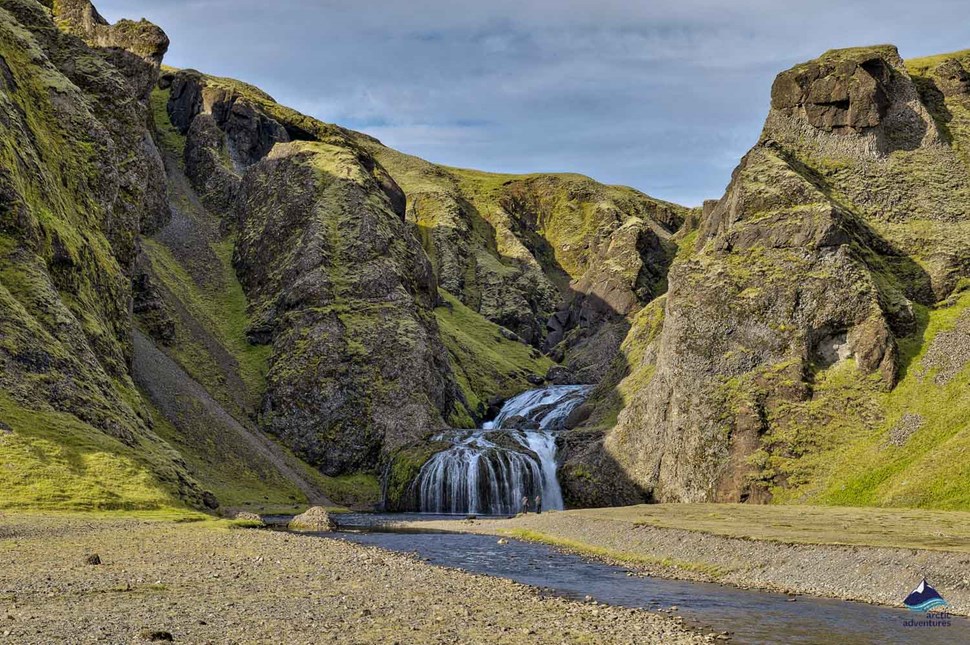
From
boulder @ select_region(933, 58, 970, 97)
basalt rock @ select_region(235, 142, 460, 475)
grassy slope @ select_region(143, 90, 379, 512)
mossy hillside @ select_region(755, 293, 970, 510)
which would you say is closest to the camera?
mossy hillside @ select_region(755, 293, 970, 510)

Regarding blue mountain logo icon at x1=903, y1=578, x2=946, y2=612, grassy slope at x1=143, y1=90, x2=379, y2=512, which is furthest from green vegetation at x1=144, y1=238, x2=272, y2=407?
blue mountain logo icon at x1=903, y1=578, x2=946, y2=612

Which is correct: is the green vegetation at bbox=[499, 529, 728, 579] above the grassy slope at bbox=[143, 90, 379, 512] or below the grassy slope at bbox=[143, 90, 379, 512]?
below

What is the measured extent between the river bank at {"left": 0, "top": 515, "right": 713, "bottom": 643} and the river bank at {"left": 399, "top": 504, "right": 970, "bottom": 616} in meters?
12.2

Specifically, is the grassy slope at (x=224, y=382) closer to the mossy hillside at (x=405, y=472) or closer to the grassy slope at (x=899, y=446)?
the mossy hillside at (x=405, y=472)

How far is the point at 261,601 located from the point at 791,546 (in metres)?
30.0

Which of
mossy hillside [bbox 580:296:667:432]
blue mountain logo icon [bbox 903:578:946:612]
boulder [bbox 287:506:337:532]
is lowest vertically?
boulder [bbox 287:506:337:532]

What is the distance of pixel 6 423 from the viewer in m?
62.4

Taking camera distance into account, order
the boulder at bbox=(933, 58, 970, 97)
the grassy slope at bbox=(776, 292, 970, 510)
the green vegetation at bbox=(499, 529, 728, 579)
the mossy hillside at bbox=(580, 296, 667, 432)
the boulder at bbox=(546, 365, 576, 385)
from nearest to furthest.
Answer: the green vegetation at bbox=(499, 529, 728, 579) < the grassy slope at bbox=(776, 292, 970, 510) < the mossy hillside at bbox=(580, 296, 667, 432) < the boulder at bbox=(933, 58, 970, 97) < the boulder at bbox=(546, 365, 576, 385)

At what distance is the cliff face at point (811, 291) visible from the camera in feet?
280

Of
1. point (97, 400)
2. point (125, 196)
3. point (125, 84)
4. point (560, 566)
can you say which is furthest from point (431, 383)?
point (560, 566)

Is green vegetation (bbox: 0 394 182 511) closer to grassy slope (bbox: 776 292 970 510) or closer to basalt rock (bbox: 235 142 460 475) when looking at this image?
basalt rock (bbox: 235 142 460 475)

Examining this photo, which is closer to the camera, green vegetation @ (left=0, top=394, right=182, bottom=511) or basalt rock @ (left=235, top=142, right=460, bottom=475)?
green vegetation @ (left=0, top=394, right=182, bottom=511)

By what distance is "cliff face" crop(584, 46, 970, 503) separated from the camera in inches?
3356

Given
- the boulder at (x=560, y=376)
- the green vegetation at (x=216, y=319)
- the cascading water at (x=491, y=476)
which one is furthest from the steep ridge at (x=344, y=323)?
the cascading water at (x=491, y=476)
